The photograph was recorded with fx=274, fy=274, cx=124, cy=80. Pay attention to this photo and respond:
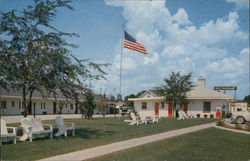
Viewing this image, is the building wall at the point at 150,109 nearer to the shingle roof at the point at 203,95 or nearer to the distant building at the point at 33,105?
the shingle roof at the point at 203,95

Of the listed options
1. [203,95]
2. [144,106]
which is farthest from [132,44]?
[144,106]

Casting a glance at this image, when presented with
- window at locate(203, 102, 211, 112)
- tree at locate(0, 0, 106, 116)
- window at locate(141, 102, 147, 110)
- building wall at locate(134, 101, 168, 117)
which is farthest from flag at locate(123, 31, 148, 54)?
window at locate(141, 102, 147, 110)

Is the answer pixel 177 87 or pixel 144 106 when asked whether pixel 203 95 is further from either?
pixel 144 106

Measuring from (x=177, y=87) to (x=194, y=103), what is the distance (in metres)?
3.99

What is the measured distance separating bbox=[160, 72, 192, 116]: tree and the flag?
630 inches

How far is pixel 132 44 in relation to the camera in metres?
21.0

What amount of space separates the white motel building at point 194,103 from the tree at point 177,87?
5.65 feet

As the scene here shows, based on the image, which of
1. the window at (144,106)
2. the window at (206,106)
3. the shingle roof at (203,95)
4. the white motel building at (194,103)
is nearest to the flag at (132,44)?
the shingle roof at (203,95)

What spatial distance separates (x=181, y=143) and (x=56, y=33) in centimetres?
793

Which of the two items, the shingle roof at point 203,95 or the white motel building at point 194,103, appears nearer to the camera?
the shingle roof at point 203,95

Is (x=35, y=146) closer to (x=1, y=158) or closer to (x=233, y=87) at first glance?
(x=1, y=158)

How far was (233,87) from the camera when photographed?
151 feet

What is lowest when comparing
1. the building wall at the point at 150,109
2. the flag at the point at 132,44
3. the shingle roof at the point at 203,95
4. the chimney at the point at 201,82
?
the building wall at the point at 150,109

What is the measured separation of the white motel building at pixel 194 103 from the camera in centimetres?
3650
